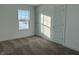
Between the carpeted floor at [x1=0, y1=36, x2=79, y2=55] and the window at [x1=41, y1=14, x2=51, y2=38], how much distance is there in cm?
14

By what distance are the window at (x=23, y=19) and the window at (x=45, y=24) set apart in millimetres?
249

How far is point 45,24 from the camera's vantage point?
170cm

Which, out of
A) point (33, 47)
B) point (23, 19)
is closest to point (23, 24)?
point (23, 19)

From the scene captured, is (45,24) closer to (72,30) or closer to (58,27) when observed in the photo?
(58,27)

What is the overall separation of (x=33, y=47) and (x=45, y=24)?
0.48 meters

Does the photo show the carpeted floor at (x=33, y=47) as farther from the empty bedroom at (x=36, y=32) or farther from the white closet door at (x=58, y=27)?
the white closet door at (x=58, y=27)

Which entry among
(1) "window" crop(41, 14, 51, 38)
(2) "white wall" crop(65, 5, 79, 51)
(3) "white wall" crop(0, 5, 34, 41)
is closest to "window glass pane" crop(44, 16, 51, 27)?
(1) "window" crop(41, 14, 51, 38)

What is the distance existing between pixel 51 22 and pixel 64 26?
339mm

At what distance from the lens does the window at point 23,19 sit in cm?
160

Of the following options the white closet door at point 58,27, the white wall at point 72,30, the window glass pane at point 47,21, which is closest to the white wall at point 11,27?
the window glass pane at point 47,21

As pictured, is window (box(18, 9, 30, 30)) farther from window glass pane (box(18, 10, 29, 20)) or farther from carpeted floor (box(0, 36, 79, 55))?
carpeted floor (box(0, 36, 79, 55))

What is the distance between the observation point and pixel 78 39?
6.26 ft

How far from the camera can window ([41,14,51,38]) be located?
1687 mm
